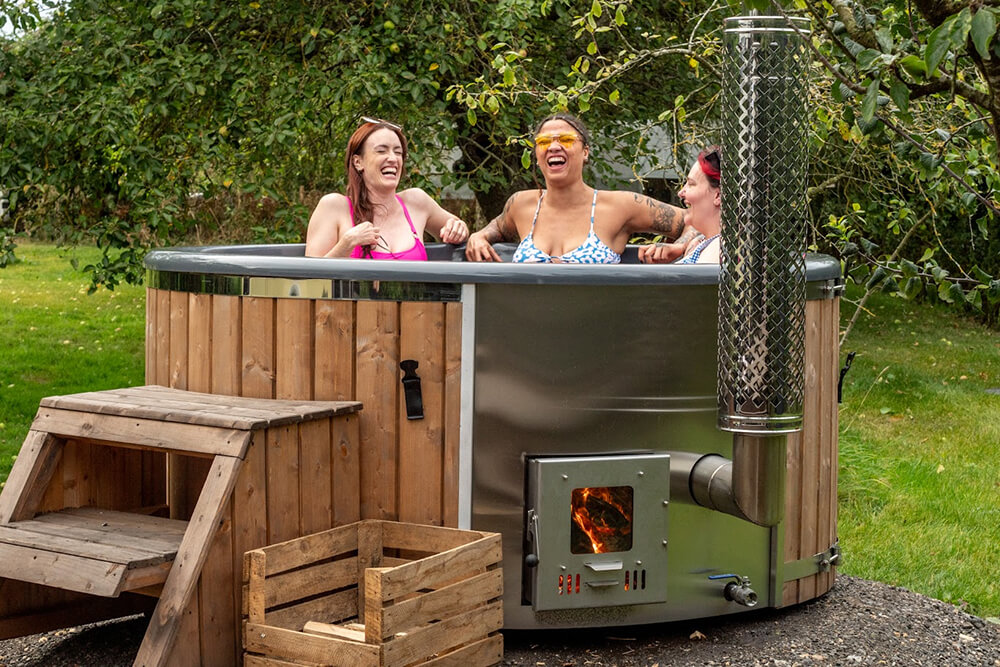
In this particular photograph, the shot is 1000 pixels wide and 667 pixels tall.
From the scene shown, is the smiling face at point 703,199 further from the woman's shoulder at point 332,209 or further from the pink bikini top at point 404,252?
the woman's shoulder at point 332,209

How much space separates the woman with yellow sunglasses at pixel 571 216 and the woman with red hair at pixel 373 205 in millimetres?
286

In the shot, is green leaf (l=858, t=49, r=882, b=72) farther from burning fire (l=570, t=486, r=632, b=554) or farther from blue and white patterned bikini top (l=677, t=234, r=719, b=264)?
blue and white patterned bikini top (l=677, t=234, r=719, b=264)

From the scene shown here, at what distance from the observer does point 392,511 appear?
11.5ft

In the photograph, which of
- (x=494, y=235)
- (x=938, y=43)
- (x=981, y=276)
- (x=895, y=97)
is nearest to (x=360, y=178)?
(x=494, y=235)

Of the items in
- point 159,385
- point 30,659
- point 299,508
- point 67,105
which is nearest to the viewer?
point 299,508

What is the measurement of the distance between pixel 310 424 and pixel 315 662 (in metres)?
0.64

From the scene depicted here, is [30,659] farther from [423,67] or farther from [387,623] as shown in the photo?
[423,67]

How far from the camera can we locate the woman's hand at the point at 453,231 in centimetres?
457

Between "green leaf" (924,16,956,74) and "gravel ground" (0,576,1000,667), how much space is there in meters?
2.15

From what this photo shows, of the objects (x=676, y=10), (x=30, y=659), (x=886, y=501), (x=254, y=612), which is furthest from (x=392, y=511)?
(x=676, y=10)

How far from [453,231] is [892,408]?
4146mm

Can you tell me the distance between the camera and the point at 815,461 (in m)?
3.96

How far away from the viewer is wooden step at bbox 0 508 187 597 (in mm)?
2961

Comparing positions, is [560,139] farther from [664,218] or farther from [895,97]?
[895,97]
